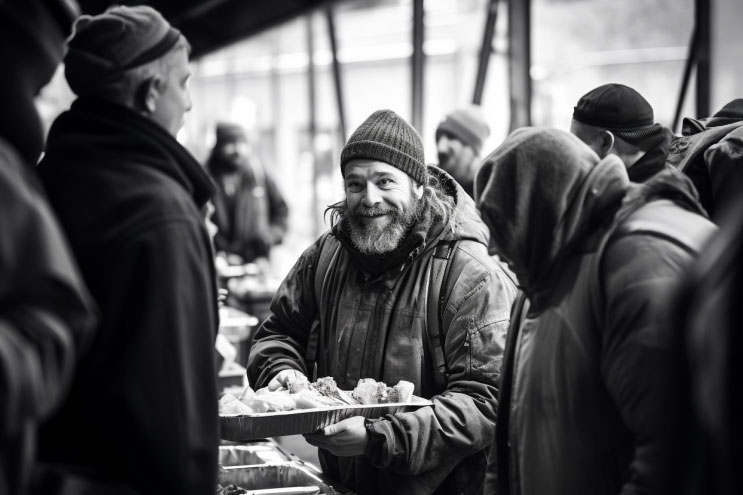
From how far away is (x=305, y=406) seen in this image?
2.47 metres

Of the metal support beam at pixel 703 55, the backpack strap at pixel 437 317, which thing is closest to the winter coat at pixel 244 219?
the metal support beam at pixel 703 55

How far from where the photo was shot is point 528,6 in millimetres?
6953

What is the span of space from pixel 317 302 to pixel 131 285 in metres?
1.36

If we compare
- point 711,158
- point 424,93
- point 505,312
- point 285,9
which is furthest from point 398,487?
point 285,9

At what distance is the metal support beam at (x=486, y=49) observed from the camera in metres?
7.29

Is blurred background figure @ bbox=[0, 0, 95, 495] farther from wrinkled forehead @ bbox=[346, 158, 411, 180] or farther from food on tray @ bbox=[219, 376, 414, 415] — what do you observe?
wrinkled forehead @ bbox=[346, 158, 411, 180]

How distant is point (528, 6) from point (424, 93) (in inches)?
59.5

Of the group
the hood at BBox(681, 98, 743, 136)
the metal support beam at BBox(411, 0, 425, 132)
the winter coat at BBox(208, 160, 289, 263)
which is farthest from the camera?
the metal support beam at BBox(411, 0, 425, 132)

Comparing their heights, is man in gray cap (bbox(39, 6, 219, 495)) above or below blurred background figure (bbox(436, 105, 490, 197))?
above

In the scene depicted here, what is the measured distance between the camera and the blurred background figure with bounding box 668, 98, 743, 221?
2797 mm

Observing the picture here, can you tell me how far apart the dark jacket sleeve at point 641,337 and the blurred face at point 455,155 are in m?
3.81

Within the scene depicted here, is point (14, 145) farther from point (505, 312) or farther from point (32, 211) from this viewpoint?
point (505, 312)

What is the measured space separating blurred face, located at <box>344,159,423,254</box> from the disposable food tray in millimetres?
596

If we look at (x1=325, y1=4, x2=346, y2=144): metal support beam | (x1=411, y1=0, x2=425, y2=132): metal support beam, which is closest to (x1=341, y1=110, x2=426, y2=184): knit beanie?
(x1=411, y1=0, x2=425, y2=132): metal support beam
